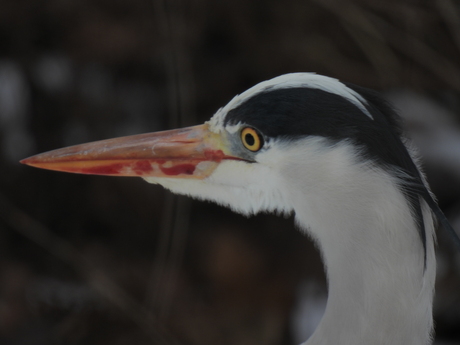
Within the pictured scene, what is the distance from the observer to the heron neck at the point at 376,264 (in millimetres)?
747

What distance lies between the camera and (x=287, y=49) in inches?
79.1

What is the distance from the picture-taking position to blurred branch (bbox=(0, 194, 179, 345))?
2.06 meters

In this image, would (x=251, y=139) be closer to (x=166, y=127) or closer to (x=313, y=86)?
(x=313, y=86)

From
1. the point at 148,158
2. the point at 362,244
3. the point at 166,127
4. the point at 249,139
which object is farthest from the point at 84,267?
the point at 362,244

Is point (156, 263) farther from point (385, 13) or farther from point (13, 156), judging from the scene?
point (385, 13)

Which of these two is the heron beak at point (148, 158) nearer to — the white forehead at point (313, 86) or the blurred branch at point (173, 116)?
the white forehead at point (313, 86)

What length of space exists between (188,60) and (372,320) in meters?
1.44

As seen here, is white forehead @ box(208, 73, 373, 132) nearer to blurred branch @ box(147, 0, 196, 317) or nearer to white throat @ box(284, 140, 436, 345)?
white throat @ box(284, 140, 436, 345)

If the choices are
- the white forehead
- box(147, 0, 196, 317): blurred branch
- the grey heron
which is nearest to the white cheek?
the grey heron

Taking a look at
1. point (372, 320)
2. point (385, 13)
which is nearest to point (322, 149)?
point (372, 320)

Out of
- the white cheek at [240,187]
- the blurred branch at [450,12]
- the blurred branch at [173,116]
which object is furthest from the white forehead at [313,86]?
the blurred branch at [450,12]

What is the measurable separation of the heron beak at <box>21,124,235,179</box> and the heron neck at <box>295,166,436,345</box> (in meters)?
0.21

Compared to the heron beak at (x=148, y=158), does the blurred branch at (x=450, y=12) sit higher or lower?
higher

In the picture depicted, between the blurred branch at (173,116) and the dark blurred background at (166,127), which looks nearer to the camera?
the blurred branch at (173,116)
